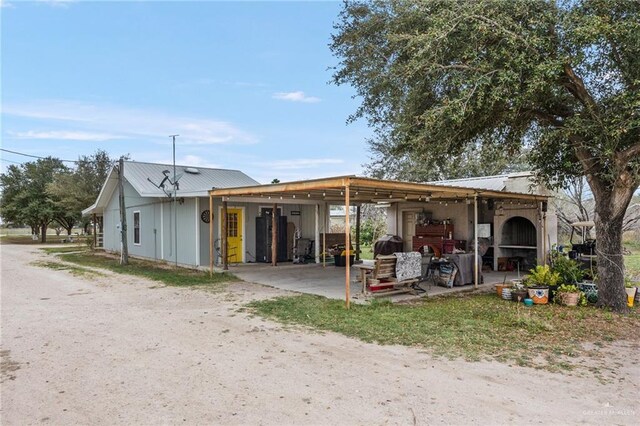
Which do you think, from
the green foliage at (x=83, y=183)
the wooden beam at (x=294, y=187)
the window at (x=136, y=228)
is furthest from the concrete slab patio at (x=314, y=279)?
the green foliage at (x=83, y=183)

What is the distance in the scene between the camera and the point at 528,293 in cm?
792

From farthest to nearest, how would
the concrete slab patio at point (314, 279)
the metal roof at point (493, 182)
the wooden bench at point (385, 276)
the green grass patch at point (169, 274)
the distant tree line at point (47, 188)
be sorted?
the distant tree line at point (47, 188) → the metal roof at point (493, 182) → the green grass patch at point (169, 274) → the concrete slab patio at point (314, 279) → the wooden bench at point (385, 276)

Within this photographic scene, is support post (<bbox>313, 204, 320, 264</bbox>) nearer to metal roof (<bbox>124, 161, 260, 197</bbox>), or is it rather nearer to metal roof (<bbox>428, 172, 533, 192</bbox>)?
metal roof (<bbox>124, 161, 260, 197</bbox>)

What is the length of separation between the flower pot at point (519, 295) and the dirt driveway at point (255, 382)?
372 cm

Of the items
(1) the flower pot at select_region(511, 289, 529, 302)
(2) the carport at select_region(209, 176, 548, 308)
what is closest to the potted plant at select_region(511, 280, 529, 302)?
(1) the flower pot at select_region(511, 289, 529, 302)

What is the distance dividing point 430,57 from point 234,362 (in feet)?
18.3

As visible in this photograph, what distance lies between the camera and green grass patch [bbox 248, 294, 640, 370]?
195 inches

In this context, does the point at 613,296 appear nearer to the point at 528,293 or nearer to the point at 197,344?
the point at 528,293

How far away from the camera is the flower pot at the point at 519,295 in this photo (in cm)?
800

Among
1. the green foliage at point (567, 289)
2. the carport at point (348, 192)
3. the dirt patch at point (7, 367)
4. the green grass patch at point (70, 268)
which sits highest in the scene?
the carport at point (348, 192)

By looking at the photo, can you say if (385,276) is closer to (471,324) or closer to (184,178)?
(471,324)

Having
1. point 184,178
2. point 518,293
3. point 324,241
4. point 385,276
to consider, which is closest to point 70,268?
point 184,178

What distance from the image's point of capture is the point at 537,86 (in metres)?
6.07

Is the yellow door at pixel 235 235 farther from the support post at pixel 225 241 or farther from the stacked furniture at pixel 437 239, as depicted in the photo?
the stacked furniture at pixel 437 239
